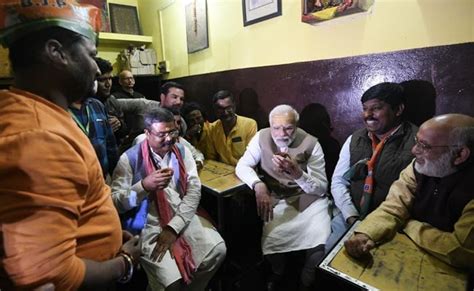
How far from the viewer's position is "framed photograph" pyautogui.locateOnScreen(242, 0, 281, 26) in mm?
2639

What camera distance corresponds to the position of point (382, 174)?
1765 millimetres

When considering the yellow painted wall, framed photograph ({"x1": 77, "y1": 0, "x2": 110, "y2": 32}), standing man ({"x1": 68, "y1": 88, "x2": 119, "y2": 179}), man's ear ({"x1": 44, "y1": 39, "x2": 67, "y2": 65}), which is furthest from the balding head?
framed photograph ({"x1": 77, "y1": 0, "x2": 110, "y2": 32})

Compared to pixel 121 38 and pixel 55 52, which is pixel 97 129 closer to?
pixel 55 52

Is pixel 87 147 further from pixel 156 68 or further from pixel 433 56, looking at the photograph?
pixel 156 68

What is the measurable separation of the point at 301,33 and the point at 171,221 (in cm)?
200

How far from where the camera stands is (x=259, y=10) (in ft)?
9.18

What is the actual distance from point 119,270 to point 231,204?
6.07 ft

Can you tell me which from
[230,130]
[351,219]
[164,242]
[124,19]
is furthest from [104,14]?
[351,219]

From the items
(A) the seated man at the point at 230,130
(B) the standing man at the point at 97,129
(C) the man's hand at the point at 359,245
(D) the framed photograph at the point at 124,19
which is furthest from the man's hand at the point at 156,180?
(D) the framed photograph at the point at 124,19

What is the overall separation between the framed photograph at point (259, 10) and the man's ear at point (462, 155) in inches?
78.4

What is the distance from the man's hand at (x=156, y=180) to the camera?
1.66 meters

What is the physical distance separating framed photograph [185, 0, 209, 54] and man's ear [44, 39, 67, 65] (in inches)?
122

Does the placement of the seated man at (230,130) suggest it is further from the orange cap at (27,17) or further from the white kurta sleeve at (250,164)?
the orange cap at (27,17)

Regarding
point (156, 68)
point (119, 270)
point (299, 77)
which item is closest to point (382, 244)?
point (119, 270)
